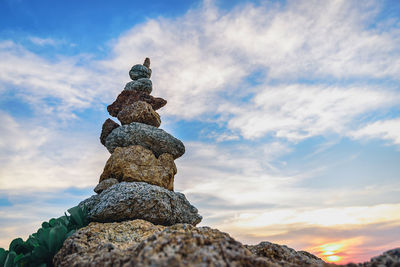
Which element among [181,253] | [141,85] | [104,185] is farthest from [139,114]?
[181,253]

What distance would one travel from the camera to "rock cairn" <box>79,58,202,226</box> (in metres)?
8.15

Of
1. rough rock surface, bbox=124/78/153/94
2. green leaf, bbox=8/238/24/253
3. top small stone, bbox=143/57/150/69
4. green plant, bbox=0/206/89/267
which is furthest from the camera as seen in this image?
top small stone, bbox=143/57/150/69

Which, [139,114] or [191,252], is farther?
[139,114]

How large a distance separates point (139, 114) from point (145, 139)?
4.29ft

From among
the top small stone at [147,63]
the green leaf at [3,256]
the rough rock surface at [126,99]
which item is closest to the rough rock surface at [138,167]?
the rough rock surface at [126,99]

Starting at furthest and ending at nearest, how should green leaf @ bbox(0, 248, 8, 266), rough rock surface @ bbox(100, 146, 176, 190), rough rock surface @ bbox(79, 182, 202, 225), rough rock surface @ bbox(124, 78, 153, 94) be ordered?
rough rock surface @ bbox(124, 78, 153, 94)
rough rock surface @ bbox(100, 146, 176, 190)
rough rock surface @ bbox(79, 182, 202, 225)
green leaf @ bbox(0, 248, 8, 266)

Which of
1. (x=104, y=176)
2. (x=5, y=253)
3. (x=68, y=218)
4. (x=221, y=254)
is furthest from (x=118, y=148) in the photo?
(x=221, y=254)

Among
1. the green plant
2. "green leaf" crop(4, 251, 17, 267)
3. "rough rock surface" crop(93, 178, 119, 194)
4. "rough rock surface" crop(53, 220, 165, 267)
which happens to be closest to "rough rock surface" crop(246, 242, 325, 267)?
"rough rock surface" crop(53, 220, 165, 267)

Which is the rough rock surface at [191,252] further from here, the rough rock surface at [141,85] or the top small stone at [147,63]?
the top small stone at [147,63]

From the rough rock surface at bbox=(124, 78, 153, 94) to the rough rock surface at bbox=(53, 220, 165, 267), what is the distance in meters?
7.27

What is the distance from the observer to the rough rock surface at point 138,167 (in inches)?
404

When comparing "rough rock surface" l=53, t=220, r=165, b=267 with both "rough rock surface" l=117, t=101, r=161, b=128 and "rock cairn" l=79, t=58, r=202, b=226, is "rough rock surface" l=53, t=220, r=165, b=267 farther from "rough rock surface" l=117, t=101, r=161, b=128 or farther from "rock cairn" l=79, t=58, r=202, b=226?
"rough rock surface" l=117, t=101, r=161, b=128

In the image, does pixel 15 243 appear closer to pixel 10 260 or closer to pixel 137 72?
pixel 10 260

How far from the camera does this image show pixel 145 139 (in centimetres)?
1126
